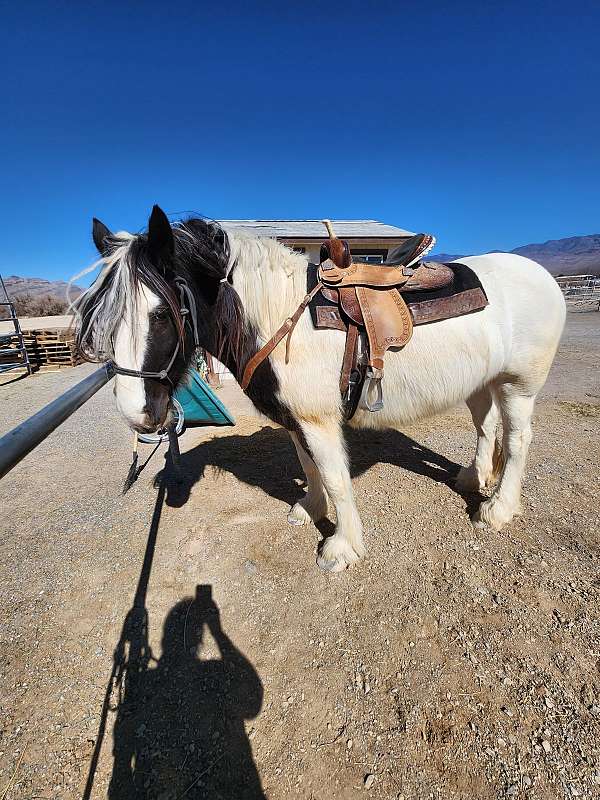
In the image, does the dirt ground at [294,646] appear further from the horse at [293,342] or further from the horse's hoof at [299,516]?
the horse at [293,342]

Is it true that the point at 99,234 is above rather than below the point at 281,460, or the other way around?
above

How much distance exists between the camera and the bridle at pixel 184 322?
1.68m

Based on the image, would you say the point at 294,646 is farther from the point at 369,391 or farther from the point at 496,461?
the point at 496,461

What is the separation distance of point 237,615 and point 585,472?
3826mm

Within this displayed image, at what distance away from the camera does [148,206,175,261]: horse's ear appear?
5.08ft

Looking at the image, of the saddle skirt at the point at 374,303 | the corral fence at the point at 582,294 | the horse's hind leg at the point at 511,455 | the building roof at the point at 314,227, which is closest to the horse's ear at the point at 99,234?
the saddle skirt at the point at 374,303

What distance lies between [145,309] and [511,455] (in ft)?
9.94

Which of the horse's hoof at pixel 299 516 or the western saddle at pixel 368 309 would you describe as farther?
the horse's hoof at pixel 299 516

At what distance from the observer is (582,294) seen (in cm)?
2925

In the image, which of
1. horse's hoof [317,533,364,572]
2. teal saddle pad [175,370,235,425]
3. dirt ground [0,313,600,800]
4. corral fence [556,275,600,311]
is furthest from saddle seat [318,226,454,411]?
corral fence [556,275,600,311]

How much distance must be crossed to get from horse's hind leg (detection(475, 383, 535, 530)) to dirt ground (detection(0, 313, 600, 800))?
0.56ft

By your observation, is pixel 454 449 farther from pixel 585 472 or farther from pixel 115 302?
pixel 115 302

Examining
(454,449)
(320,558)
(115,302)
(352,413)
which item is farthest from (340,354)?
(454,449)

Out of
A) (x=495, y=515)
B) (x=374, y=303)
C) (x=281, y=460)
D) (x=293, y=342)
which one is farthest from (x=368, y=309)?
(x=281, y=460)
